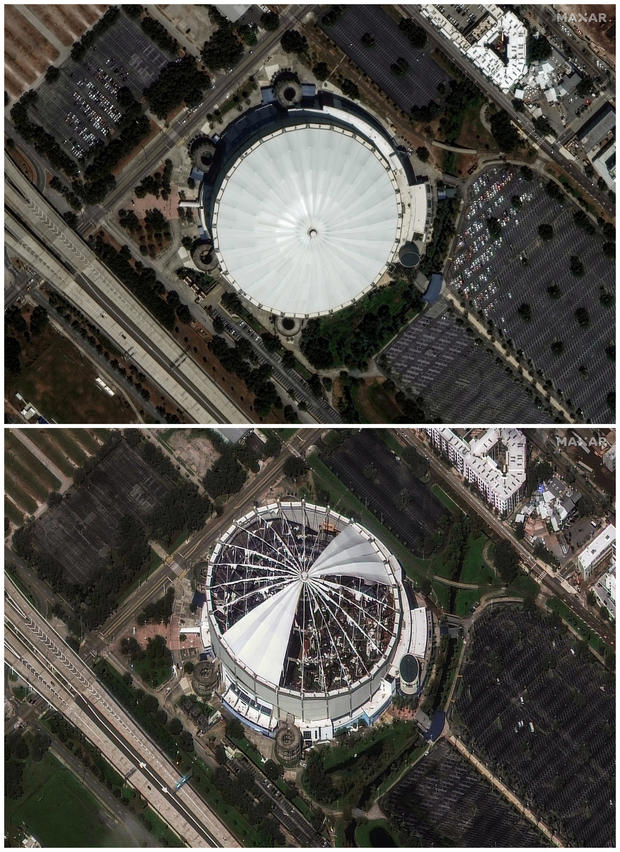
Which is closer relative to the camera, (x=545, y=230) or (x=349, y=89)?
(x=349, y=89)

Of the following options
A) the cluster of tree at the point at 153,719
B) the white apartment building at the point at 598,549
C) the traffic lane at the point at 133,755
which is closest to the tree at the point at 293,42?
the white apartment building at the point at 598,549

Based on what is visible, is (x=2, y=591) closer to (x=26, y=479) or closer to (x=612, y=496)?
(x=26, y=479)

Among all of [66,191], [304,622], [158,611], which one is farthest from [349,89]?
[158,611]

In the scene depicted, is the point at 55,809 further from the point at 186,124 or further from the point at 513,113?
the point at 513,113

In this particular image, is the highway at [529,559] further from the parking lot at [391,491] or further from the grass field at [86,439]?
the grass field at [86,439]

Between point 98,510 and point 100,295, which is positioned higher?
point 100,295

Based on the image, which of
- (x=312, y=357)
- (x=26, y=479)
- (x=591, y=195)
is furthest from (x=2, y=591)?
(x=591, y=195)
